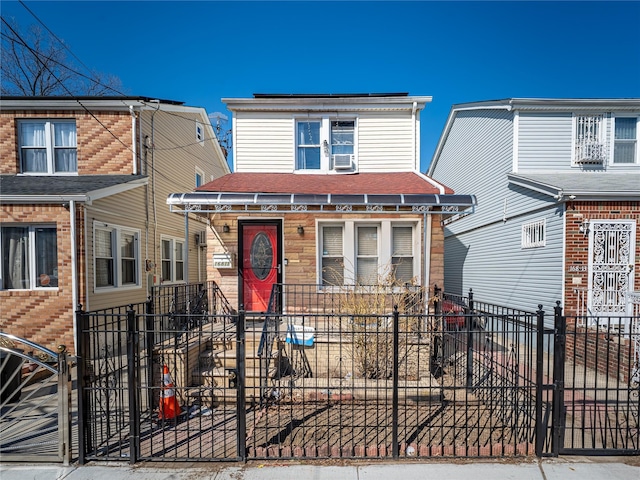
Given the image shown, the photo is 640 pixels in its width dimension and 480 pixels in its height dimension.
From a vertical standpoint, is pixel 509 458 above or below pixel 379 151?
below

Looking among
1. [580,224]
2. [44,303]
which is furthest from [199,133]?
[580,224]

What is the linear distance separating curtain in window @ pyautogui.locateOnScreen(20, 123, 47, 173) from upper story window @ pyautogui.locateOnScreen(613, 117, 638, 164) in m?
16.3

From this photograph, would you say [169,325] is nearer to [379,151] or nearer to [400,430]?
[400,430]

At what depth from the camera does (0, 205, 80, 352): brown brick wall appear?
702cm

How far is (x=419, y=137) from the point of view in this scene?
8.96 metres

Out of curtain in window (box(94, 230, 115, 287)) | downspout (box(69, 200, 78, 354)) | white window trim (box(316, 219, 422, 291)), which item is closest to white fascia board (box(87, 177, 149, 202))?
downspout (box(69, 200, 78, 354))

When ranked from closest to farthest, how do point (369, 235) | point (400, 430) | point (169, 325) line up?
point (400, 430)
point (169, 325)
point (369, 235)

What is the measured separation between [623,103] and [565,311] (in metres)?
6.57

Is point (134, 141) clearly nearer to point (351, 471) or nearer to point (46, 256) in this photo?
point (46, 256)

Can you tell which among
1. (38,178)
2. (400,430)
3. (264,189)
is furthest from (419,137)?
(38,178)

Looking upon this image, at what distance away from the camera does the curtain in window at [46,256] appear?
719 centimetres

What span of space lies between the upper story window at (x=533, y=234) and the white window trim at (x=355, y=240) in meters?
3.44

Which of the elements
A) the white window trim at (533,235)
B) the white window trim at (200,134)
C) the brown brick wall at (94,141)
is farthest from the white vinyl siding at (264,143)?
the white window trim at (533,235)

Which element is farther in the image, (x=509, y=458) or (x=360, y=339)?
(x=360, y=339)
